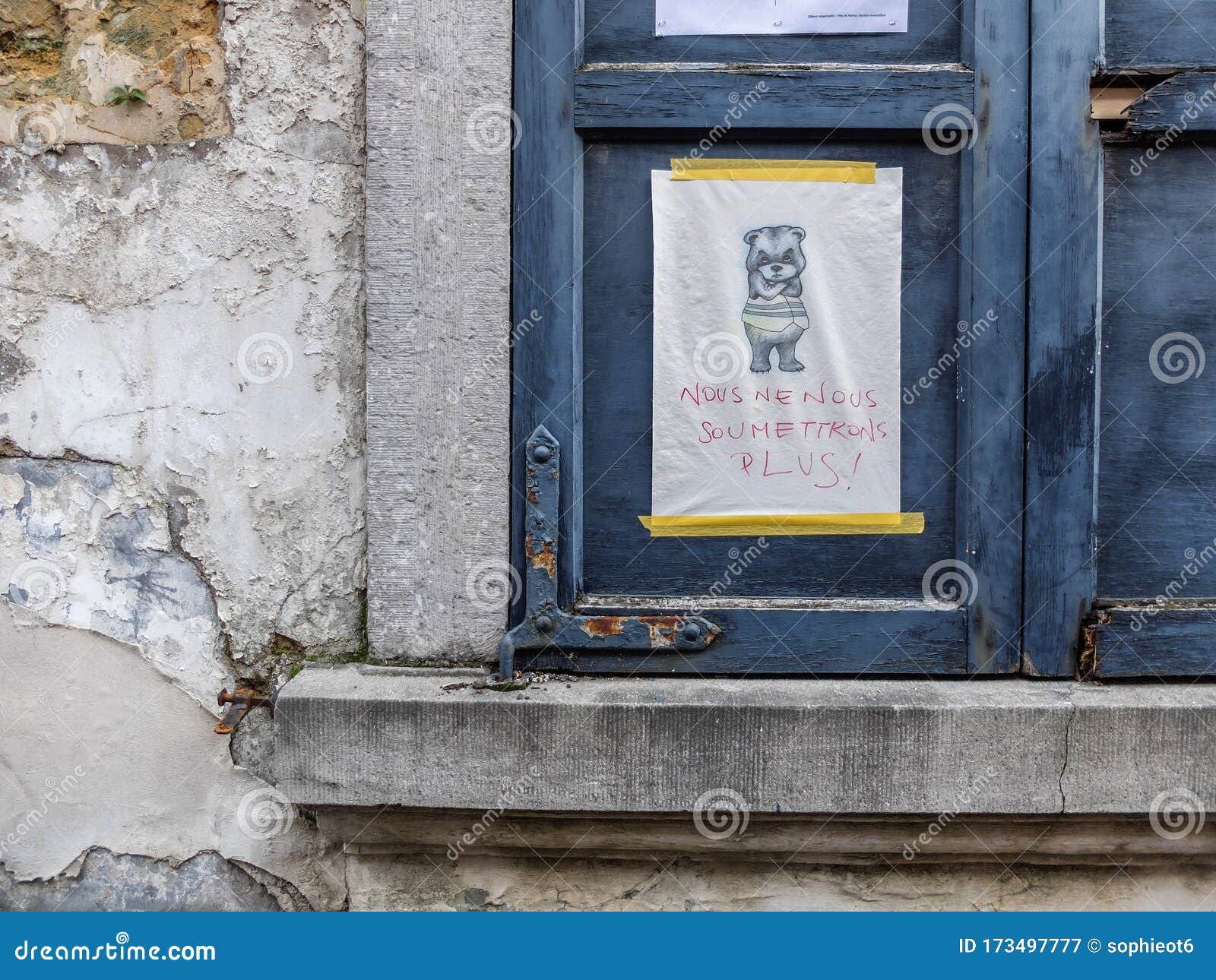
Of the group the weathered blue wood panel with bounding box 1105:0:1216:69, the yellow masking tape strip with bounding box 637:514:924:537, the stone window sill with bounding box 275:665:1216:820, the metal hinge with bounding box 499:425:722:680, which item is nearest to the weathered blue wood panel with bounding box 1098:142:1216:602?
the weathered blue wood panel with bounding box 1105:0:1216:69

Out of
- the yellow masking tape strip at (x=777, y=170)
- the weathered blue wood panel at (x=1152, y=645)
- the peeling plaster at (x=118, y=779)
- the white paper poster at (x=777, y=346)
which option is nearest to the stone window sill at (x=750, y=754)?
the weathered blue wood panel at (x=1152, y=645)

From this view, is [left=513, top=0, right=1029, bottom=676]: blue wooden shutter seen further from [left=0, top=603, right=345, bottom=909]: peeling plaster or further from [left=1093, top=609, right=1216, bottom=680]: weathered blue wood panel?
[left=0, top=603, right=345, bottom=909]: peeling plaster

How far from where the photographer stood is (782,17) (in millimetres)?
1763

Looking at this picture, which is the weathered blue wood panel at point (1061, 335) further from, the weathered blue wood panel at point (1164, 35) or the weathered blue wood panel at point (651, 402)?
the weathered blue wood panel at point (651, 402)

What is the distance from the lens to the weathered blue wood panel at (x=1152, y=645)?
5.73 ft

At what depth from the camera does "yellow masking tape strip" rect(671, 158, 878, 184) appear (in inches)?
69.3

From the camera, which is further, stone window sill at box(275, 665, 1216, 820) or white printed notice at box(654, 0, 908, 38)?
white printed notice at box(654, 0, 908, 38)

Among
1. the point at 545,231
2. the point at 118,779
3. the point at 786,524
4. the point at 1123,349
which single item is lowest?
the point at 118,779

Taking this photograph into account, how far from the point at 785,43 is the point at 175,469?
1651 millimetres

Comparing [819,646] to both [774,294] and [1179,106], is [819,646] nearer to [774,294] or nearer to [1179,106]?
[774,294]

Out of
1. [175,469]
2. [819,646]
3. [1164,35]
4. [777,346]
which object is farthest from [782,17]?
[175,469]

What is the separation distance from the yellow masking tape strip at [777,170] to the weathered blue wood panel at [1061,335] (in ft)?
1.24

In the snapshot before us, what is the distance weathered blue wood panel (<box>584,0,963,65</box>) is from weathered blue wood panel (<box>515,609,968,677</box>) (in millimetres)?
1224

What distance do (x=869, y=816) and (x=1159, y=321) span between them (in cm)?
127
